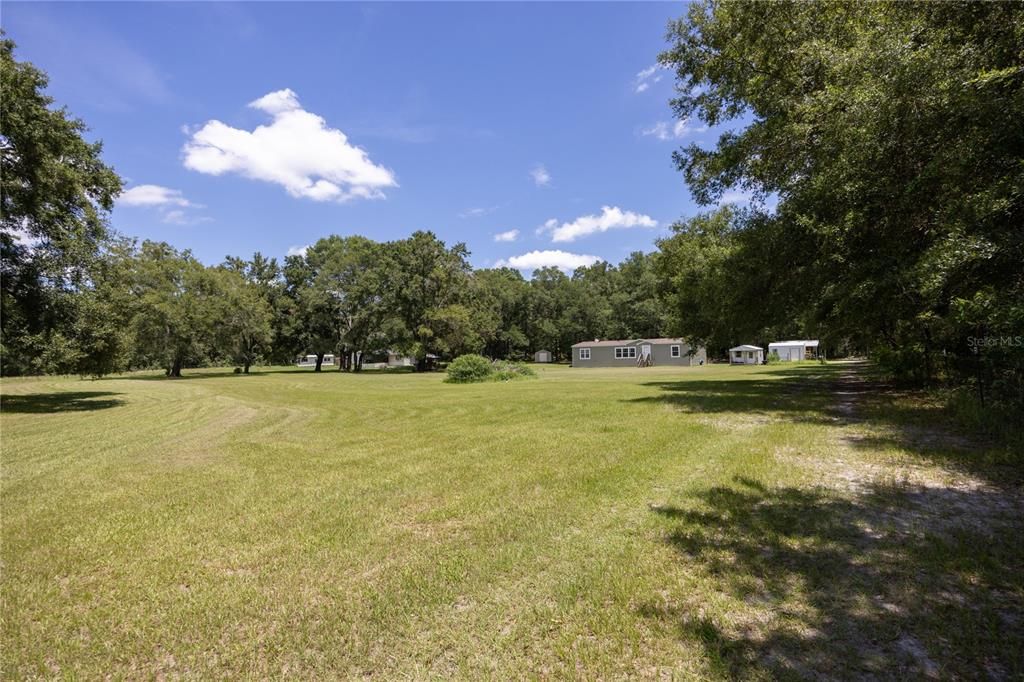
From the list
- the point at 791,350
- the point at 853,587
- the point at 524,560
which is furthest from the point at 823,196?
the point at 791,350

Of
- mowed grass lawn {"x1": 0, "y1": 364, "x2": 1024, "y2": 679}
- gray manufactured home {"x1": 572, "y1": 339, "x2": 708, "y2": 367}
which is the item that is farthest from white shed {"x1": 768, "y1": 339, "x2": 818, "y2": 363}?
mowed grass lawn {"x1": 0, "y1": 364, "x2": 1024, "y2": 679}

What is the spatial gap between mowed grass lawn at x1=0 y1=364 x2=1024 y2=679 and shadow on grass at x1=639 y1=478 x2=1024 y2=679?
0.07ft

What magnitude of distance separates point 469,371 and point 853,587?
A: 24666mm

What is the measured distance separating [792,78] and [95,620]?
16.1 metres

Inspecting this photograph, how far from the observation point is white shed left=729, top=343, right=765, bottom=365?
5462 centimetres

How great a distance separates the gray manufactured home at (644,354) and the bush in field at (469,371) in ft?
91.9

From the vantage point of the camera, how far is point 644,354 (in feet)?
172

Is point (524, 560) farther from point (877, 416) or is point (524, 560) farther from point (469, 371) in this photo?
point (469, 371)

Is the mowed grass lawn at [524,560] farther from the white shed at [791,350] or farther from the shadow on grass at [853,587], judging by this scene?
the white shed at [791,350]

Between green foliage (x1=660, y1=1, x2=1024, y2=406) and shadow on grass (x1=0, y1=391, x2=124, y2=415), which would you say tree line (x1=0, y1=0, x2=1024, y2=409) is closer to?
green foliage (x1=660, y1=1, x2=1024, y2=406)

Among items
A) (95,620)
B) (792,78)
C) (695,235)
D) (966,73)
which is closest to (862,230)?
(966,73)

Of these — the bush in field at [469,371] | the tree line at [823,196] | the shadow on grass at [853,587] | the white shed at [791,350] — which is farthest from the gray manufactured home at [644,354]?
the shadow on grass at [853,587]

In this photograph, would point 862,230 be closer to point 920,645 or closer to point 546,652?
point 920,645

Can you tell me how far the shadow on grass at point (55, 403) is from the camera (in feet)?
51.3
